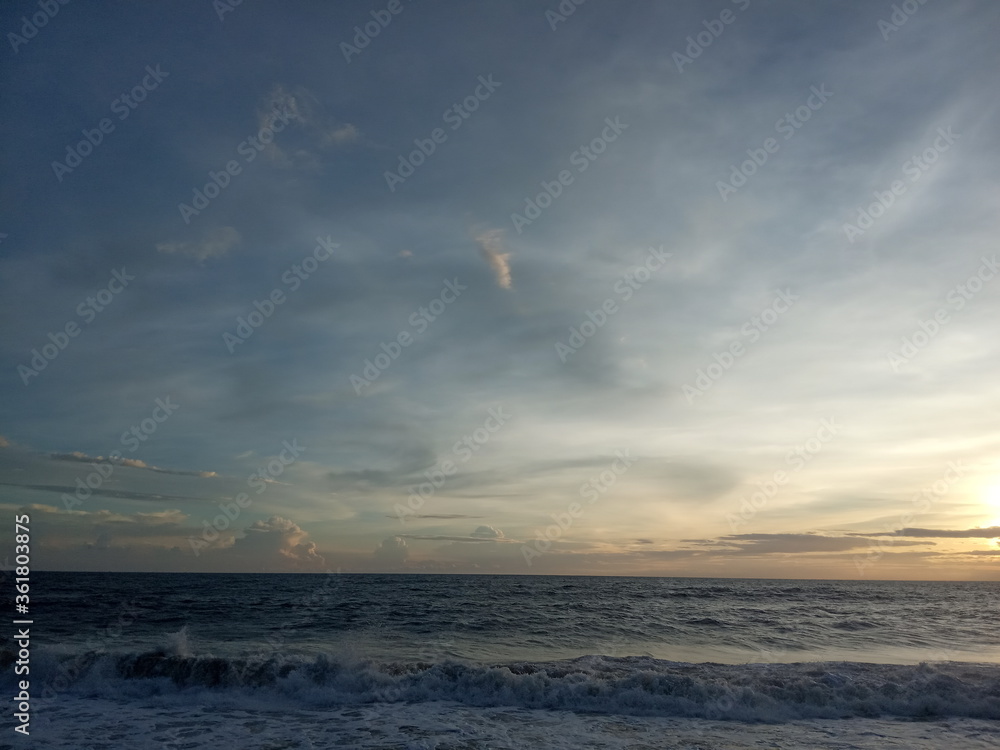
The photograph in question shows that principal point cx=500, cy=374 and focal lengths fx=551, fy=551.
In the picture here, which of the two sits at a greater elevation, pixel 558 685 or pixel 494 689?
pixel 558 685

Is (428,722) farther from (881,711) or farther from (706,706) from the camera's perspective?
(881,711)

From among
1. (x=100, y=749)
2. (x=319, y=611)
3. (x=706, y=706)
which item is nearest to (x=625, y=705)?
(x=706, y=706)

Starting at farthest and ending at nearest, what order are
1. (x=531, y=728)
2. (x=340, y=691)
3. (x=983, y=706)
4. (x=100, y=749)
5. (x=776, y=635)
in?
(x=776, y=635), (x=340, y=691), (x=983, y=706), (x=531, y=728), (x=100, y=749)

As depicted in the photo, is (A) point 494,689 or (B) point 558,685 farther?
(A) point 494,689

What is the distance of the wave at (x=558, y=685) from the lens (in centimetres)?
1675

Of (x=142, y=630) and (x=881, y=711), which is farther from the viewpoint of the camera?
(x=142, y=630)

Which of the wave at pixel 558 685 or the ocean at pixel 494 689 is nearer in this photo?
the ocean at pixel 494 689

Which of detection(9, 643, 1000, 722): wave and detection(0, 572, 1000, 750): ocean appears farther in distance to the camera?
detection(9, 643, 1000, 722): wave

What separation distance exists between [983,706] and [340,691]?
19658 mm

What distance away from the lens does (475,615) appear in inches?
1561

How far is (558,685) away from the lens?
701 inches

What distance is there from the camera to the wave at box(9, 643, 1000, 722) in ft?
55.0

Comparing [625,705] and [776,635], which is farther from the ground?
[625,705]

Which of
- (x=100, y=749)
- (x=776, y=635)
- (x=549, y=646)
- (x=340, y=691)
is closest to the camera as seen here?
(x=100, y=749)
